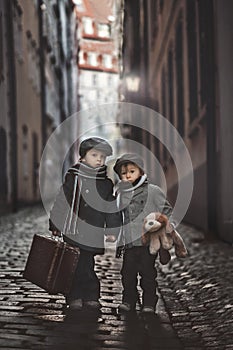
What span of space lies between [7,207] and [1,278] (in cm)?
1000

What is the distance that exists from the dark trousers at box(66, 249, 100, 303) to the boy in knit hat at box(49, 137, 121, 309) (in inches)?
1.8

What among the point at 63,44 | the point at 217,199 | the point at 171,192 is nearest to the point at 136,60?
the point at 63,44

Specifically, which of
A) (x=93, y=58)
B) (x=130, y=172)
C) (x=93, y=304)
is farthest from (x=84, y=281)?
(x=93, y=58)

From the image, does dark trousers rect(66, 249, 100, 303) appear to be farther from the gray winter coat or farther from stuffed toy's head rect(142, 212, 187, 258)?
stuffed toy's head rect(142, 212, 187, 258)

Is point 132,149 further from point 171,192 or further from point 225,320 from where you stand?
point 225,320

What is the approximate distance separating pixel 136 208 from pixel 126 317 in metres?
0.59

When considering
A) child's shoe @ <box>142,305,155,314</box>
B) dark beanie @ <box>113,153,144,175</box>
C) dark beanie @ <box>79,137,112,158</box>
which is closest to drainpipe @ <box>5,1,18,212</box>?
dark beanie @ <box>79,137,112,158</box>

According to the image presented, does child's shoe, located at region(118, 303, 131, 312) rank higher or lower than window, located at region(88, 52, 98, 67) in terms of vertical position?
higher

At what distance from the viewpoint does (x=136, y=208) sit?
390cm

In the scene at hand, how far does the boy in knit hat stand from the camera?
3936 millimetres

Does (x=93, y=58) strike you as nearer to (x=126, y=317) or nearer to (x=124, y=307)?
(x=124, y=307)

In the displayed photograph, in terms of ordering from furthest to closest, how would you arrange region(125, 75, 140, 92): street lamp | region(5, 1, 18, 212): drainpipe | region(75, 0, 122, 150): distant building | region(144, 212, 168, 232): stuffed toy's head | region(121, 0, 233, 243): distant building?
region(125, 75, 140, 92): street lamp
region(5, 1, 18, 212): drainpipe
region(75, 0, 122, 150): distant building
region(121, 0, 233, 243): distant building
region(144, 212, 168, 232): stuffed toy's head

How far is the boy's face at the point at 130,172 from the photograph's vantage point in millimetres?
3891

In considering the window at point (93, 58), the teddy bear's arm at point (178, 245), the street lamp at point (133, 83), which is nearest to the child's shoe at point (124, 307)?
the teddy bear's arm at point (178, 245)
